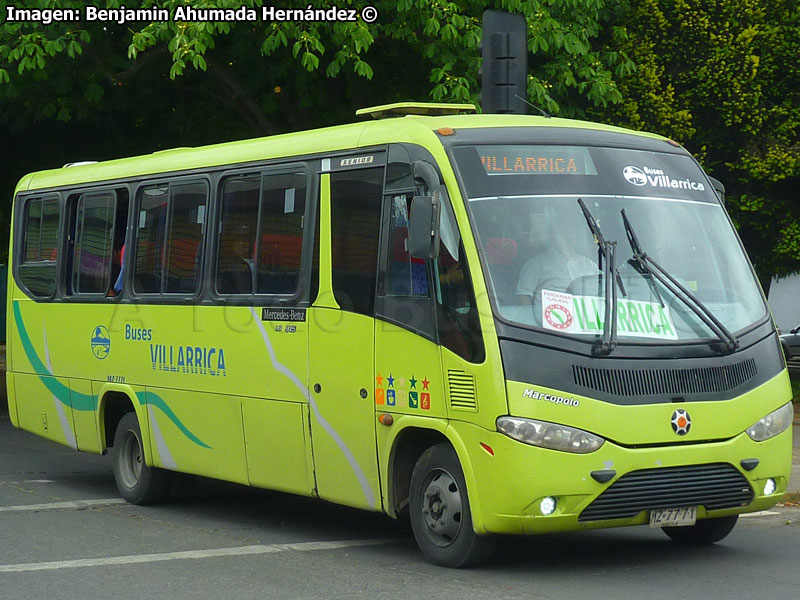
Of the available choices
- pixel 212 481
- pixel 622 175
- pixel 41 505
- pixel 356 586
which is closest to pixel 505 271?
pixel 622 175

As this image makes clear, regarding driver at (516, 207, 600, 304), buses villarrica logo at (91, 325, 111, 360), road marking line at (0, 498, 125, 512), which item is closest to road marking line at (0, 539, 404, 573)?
driver at (516, 207, 600, 304)

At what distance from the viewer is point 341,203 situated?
380 inches

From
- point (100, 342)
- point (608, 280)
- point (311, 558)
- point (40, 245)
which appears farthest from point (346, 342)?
point (40, 245)

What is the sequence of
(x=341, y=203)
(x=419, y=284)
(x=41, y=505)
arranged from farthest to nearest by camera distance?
(x=41, y=505), (x=341, y=203), (x=419, y=284)

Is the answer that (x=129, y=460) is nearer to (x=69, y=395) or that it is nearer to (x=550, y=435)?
(x=69, y=395)

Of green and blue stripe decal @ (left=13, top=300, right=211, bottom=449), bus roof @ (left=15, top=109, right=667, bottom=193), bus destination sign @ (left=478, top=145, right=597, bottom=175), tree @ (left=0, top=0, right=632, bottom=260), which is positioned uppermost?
tree @ (left=0, top=0, right=632, bottom=260)

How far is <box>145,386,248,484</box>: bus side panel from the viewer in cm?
1070

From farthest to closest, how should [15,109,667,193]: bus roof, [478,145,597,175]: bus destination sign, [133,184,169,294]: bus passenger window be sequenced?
[133,184,169,294]: bus passenger window → [15,109,667,193]: bus roof → [478,145,597,175]: bus destination sign

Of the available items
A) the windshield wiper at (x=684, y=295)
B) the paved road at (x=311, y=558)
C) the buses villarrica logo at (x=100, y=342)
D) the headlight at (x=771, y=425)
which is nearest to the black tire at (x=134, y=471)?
the paved road at (x=311, y=558)

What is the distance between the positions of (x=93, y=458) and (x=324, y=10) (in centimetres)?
577

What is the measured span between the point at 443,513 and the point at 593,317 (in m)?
1.51

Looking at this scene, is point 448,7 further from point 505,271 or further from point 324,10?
point 505,271

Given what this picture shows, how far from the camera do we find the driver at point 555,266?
838 cm

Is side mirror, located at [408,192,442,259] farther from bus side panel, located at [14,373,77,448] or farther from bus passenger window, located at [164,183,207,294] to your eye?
bus side panel, located at [14,373,77,448]
